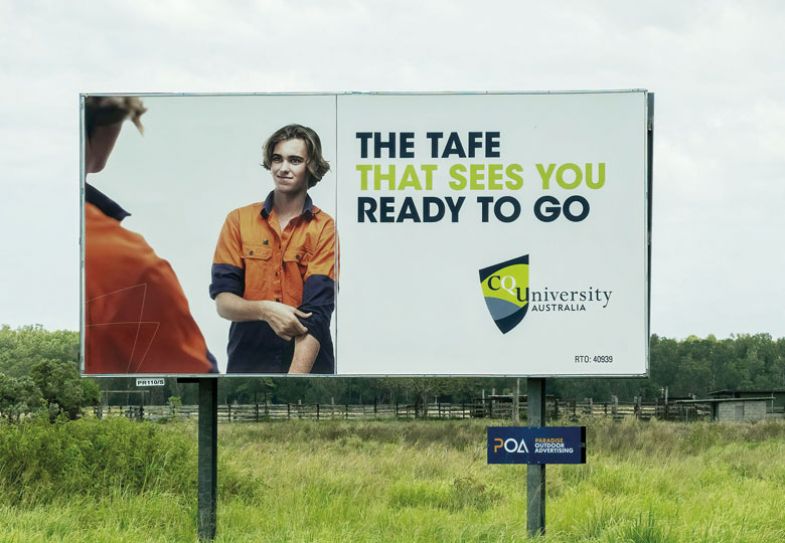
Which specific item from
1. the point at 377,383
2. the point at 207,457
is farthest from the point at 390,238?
the point at 377,383

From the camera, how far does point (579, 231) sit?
10805 mm

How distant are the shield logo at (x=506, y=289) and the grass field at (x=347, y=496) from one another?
2147mm

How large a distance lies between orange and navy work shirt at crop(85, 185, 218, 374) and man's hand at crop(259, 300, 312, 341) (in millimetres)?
706

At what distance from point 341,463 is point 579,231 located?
10.0 m

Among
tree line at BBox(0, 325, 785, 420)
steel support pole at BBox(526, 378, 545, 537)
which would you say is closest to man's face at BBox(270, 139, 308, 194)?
steel support pole at BBox(526, 378, 545, 537)

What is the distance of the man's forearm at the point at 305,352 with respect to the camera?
10828 mm

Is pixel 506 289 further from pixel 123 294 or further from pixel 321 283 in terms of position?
pixel 123 294

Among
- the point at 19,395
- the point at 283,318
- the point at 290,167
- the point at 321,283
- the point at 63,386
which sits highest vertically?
the point at 290,167

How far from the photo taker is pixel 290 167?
1090 centimetres

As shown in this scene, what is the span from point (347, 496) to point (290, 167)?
545cm

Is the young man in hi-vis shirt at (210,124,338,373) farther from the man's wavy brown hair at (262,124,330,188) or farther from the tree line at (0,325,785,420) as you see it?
the tree line at (0,325,785,420)

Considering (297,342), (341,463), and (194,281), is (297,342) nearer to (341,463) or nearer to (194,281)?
(194,281)

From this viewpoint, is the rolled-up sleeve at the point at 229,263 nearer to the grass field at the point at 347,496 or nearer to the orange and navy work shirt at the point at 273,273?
the orange and navy work shirt at the point at 273,273

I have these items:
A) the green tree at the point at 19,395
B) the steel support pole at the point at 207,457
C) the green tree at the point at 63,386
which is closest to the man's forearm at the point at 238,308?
the steel support pole at the point at 207,457
